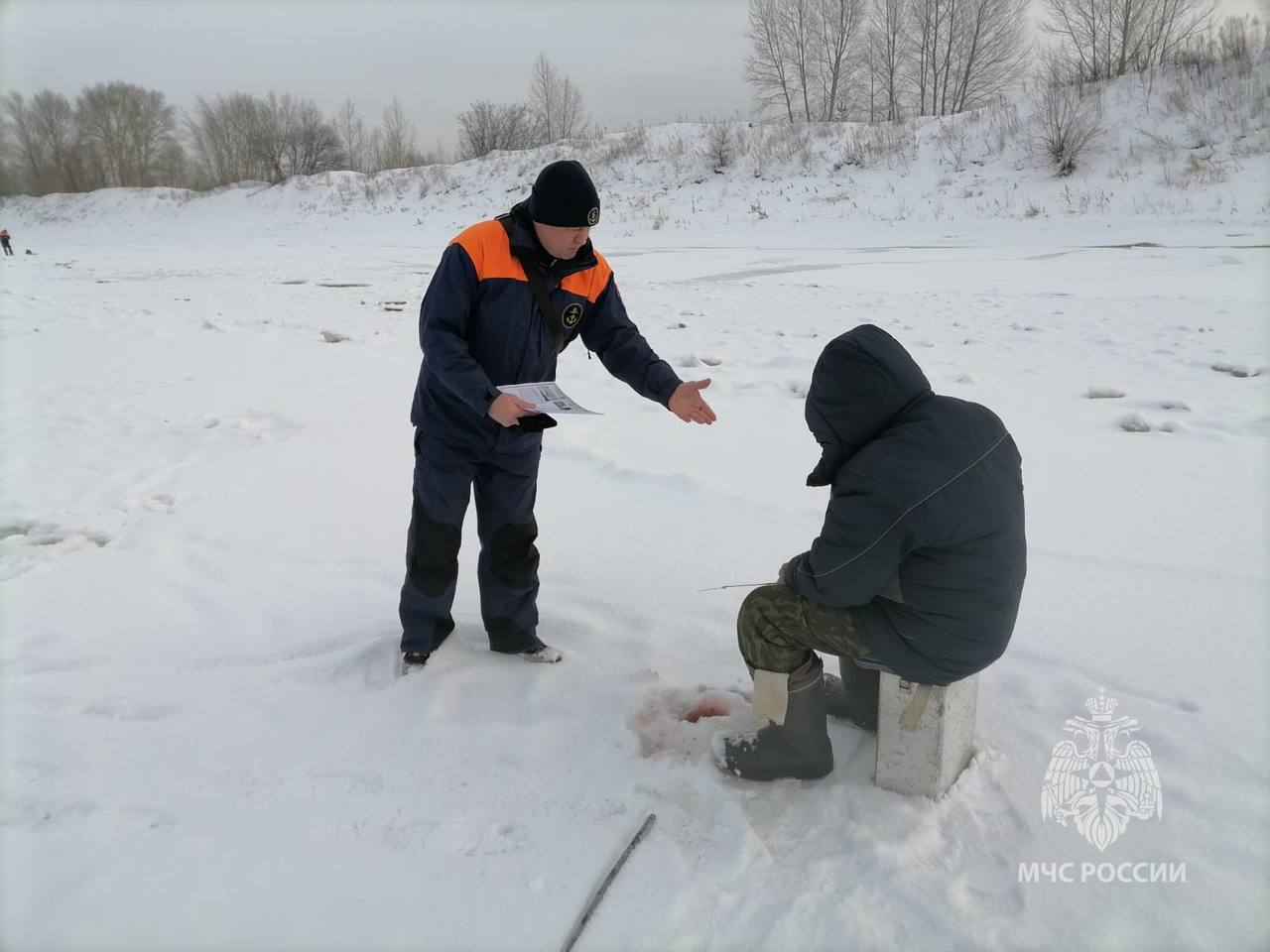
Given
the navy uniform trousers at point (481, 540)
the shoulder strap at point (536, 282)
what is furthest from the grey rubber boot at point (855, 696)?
the shoulder strap at point (536, 282)

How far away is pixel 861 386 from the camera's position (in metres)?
1.86

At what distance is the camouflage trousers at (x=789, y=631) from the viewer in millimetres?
2045

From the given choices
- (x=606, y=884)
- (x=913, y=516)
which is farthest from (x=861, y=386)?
(x=606, y=884)

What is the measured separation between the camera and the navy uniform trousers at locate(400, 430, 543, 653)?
2.69 meters

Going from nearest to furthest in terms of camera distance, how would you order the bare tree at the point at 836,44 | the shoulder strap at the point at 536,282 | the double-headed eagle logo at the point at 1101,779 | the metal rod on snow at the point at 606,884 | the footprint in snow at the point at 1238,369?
1. the metal rod on snow at the point at 606,884
2. the double-headed eagle logo at the point at 1101,779
3. the shoulder strap at the point at 536,282
4. the footprint in snow at the point at 1238,369
5. the bare tree at the point at 836,44

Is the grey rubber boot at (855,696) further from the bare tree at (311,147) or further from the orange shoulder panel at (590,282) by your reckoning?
the bare tree at (311,147)

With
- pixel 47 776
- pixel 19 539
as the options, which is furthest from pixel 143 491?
pixel 47 776

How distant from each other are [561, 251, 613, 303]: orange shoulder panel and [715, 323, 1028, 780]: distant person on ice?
1011mm

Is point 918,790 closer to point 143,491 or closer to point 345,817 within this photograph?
point 345,817

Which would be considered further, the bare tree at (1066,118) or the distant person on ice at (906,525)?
the bare tree at (1066,118)

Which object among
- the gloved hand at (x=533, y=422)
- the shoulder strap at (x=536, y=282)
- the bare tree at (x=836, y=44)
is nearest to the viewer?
the gloved hand at (x=533, y=422)

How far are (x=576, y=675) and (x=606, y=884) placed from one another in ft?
3.03

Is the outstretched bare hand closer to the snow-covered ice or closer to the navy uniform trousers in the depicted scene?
the navy uniform trousers

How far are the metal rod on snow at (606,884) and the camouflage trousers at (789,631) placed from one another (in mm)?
509
